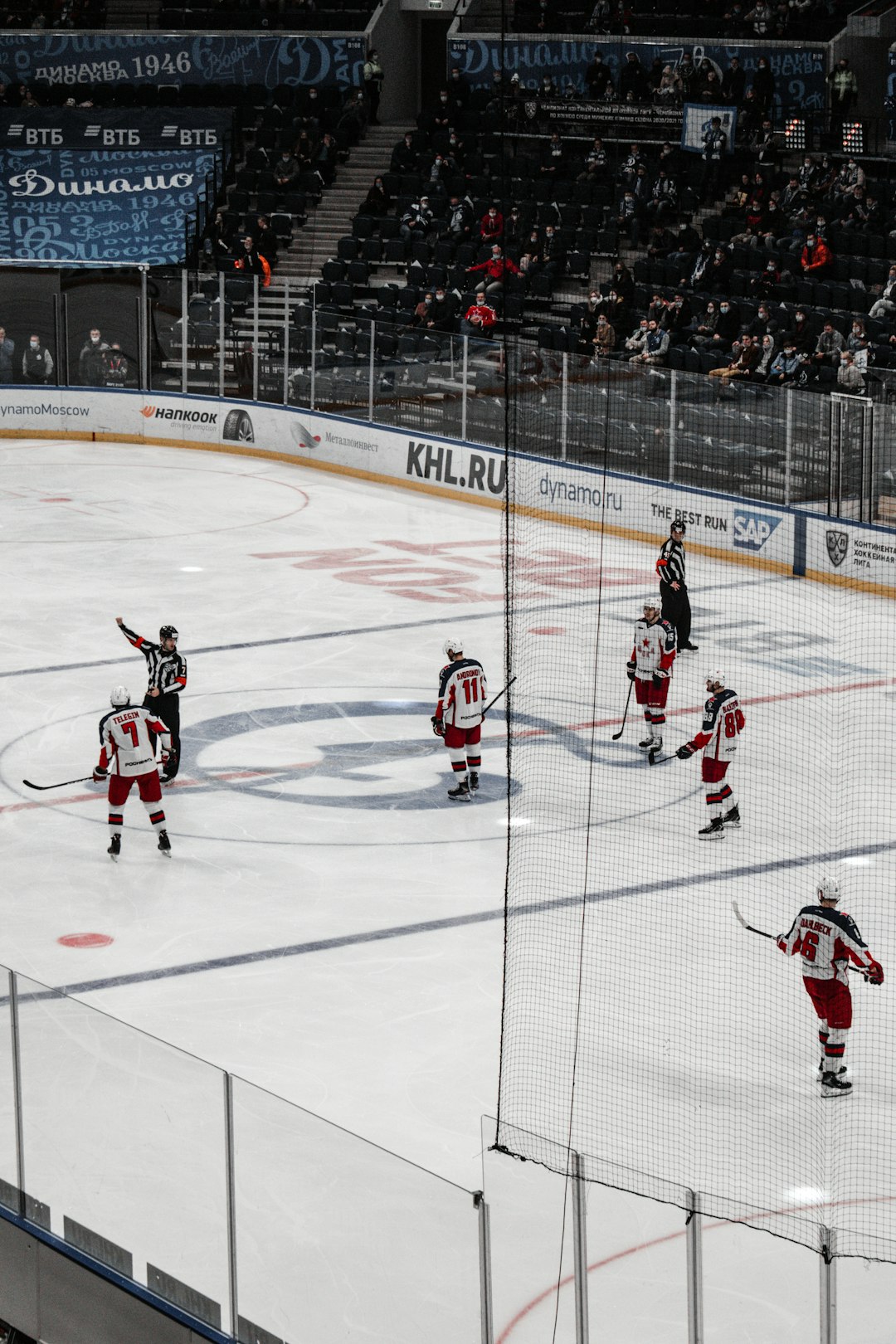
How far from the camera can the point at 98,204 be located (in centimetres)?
3291

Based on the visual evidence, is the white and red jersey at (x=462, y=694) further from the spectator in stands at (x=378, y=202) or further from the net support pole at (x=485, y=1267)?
the spectator in stands at (x=378, y=202)

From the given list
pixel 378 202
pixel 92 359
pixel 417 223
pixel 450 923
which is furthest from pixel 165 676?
pixel 378 202

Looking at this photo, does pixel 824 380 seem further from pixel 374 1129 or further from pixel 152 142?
pixel 152 142

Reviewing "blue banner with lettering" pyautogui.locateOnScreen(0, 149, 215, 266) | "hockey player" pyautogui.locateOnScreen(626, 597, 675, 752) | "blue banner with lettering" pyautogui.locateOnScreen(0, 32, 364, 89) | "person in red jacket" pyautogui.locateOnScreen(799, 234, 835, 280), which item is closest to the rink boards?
"hockey player" pyautogui.locateOnScreen(626, 597, 675, 752)

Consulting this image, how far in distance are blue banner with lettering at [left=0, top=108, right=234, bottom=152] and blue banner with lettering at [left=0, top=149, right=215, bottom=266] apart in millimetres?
511

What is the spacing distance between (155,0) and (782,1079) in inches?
1226

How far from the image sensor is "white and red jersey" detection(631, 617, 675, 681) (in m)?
15.0

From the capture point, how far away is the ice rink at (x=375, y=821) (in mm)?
6191

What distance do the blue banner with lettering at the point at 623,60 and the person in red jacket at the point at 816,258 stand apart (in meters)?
A: 6.18

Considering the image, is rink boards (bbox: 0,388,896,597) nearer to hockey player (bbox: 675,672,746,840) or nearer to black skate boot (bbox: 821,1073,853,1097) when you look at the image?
hockey player (bbox: 675,672,746,840)

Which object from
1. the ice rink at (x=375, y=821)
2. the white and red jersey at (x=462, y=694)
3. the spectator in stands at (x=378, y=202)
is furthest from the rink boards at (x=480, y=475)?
the spectator in stands at (x=378, y=202)

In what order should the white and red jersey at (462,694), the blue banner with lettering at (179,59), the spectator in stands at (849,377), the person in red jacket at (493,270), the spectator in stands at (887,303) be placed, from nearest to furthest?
the white and red jersey at (462,694) < the spectator in stands at (849,377) < the spectator in stands at (887,303) < the person in red jacket at (493,270) < the blue banner with lettering at (179,59)

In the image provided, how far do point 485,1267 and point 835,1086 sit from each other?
3972mm

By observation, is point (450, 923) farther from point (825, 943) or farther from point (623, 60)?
point (623, 60)
